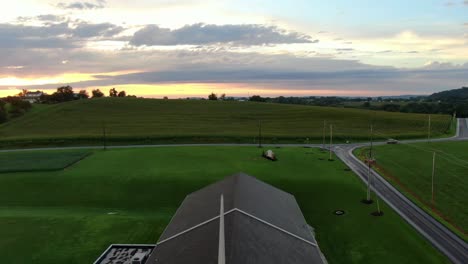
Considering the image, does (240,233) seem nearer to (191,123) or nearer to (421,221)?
(421,221)

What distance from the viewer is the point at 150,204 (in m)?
41.4

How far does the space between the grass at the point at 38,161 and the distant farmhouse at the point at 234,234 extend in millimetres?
36187

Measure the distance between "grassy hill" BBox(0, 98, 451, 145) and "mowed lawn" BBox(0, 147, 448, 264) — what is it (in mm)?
29507

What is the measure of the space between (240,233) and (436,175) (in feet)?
153

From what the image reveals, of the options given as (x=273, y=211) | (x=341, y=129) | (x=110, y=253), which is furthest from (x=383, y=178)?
(x=341, y=129)

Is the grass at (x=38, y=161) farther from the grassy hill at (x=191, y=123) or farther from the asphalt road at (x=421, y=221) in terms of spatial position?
→ the asphalt road at (x=421, y=221)

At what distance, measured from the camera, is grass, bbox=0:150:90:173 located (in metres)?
55.0

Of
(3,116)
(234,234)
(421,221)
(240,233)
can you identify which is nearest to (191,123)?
(3,116)

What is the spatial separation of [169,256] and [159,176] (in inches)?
1271

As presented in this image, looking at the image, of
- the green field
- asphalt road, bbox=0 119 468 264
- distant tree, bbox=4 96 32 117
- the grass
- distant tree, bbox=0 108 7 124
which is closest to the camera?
asphalt road, bbox=0 119 468 264

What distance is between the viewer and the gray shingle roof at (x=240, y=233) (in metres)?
17.8

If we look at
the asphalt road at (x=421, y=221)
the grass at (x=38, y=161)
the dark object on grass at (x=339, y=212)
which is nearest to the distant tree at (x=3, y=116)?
the grass at (x=38, y=161)

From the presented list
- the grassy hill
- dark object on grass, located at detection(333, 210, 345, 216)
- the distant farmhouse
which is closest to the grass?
the grassy hill

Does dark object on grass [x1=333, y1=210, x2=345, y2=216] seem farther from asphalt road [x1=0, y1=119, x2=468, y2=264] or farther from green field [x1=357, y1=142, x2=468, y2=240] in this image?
green field [x1=357, y1=142, x2=468, y2=240]
